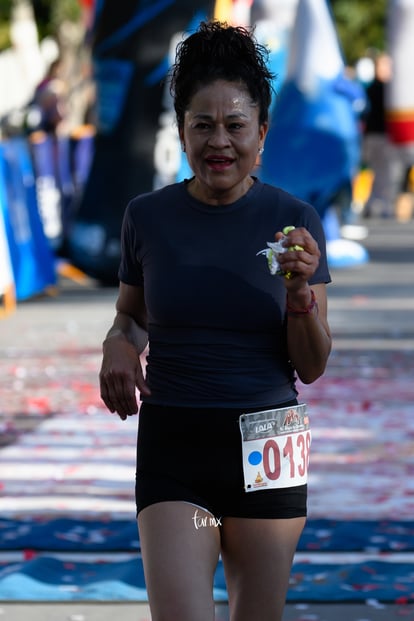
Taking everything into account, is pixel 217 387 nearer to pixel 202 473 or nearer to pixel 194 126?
pixel 202 473

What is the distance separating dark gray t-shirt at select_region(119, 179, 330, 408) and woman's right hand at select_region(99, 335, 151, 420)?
51mm

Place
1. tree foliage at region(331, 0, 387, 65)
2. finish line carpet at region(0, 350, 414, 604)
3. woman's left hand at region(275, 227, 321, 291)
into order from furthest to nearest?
1. tree foliage at region(331, 0, 387, 65)
2. finish line carpet at region(0, 350, 414, 604)
3. woman's left hand at region(275, 227, 321, 291)

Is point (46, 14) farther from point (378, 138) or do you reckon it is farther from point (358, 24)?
point (378, 138)

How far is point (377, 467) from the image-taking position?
274 inches

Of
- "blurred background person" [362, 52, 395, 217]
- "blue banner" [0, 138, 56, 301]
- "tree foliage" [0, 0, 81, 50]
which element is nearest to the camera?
"blue banner" [0, 138, 56, 301]

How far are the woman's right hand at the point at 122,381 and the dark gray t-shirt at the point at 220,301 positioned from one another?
0.17 feet

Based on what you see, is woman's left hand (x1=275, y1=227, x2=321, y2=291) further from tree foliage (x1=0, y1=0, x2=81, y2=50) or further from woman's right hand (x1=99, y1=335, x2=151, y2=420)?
tree foliage (x1=0, y1=0, x2=81, y2=50)

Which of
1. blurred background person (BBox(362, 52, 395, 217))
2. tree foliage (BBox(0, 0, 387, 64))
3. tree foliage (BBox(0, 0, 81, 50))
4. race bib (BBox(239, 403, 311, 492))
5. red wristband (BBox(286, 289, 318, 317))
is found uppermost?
tree foliage (BBox(0, 0, 387, 64))

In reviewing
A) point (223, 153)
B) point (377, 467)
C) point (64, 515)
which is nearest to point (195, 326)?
point (223, 153)

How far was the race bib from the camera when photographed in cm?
327

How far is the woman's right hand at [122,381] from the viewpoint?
3.30 m

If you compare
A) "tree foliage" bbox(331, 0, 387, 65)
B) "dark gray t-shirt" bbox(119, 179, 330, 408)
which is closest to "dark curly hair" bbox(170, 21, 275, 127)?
"dark gray t-shirt" bbox(119, 179, 330, 408)

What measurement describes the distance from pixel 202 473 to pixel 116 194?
11.6m

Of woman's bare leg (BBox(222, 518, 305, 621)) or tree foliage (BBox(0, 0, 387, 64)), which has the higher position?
tree foliage (BBox(0, 0, 387, 64))
